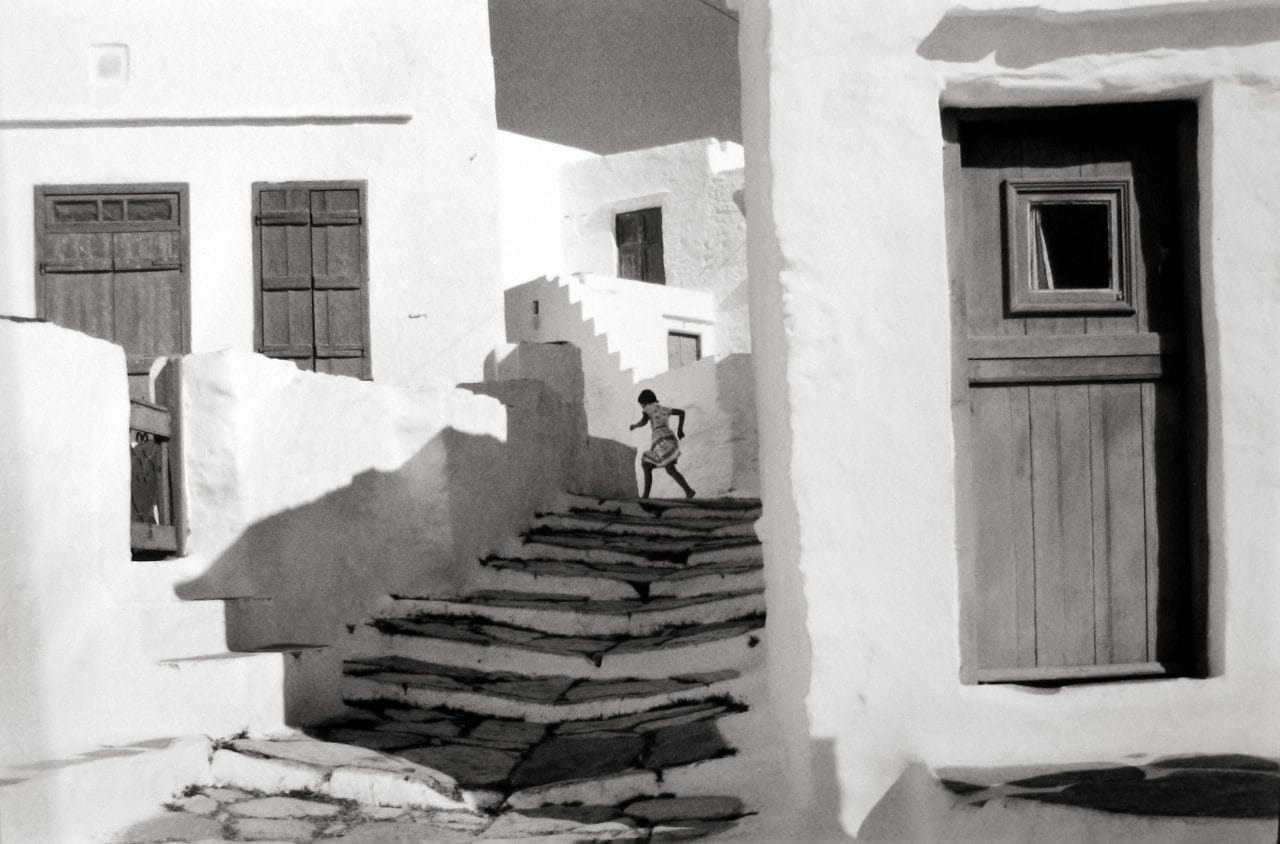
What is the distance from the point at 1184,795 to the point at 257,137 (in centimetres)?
915

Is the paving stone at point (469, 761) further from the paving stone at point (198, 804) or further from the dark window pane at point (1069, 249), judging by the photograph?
the dark window pane at point (1069, 249)

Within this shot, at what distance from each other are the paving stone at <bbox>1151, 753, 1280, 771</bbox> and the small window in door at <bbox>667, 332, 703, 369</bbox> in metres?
15.6

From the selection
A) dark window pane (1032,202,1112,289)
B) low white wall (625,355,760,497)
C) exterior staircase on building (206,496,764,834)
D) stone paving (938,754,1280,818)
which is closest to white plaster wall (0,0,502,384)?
exterior staircase on building (206,496,764,834)

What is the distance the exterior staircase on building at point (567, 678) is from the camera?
5.88 metres

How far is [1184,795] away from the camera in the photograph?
4773 millimetres

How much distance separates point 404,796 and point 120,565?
4.80 ft

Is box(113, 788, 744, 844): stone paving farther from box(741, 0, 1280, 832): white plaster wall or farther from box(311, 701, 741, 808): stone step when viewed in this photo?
box(741, 0, 1280, 832): white plaster wall

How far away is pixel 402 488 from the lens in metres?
8.81

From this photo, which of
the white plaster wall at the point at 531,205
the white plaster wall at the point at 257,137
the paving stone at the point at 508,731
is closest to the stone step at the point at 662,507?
the white plaster wall at the point at 257,137

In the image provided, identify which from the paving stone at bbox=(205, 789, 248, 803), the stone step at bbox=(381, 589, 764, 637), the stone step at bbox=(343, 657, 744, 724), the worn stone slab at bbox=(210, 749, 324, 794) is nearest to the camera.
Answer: the paving stone at bbox=(205, 789, 248, 803)

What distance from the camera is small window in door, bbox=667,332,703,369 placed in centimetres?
2055

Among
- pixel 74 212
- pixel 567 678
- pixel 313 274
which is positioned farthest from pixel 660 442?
pixel 567 678

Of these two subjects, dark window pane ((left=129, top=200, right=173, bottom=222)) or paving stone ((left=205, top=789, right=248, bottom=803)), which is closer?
paving stone ((left=205, top=789, right=248, bottom=803))

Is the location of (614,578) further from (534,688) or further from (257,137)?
(257,137)
